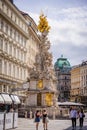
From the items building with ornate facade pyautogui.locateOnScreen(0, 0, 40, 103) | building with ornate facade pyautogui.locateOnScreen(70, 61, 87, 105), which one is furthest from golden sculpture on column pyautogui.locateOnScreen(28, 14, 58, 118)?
building with ornate facade pyautogui.locateOnScreen(70, 61, 87, 105)

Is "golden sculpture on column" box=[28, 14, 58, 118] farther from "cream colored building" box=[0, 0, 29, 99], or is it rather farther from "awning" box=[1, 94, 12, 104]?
"awning" box=[1, 94, 12, 104]

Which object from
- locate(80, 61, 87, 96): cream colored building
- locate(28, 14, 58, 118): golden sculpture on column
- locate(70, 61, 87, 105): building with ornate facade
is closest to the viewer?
locate(28, 14, 58, 118): golden sculpture on column

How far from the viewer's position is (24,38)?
72.3m

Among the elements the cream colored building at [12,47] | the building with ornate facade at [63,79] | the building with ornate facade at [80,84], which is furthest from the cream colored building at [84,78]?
the cream colored building at [12,47]

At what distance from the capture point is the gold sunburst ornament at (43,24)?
62213mm

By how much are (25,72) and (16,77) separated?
259 inches

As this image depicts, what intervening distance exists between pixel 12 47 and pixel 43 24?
6089 millimetres

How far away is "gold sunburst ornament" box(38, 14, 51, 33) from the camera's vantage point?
204 feet

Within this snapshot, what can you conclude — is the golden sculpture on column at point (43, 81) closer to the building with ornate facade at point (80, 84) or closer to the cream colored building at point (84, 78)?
the building with ornate facade at point (80, 84)

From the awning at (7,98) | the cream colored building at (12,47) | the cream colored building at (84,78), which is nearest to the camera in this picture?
the awning at (7,98)

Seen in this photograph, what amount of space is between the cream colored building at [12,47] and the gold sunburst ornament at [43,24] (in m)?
4.18

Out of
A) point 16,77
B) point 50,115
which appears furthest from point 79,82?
point 50,115

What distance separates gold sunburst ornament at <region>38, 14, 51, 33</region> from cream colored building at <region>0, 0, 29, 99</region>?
4177mm

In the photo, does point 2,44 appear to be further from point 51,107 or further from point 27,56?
point 27,56
